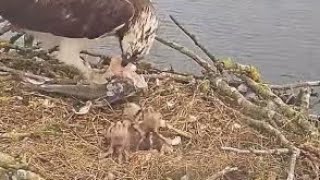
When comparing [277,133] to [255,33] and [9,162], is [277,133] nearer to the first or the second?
[9,162]

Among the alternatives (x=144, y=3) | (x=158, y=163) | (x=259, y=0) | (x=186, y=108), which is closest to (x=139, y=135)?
(x=158, y=163)

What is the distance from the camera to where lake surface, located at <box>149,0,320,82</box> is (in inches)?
204

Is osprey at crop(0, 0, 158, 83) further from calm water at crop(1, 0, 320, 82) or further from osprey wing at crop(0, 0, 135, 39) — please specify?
calm water at crop(1, 0, 320, 82)

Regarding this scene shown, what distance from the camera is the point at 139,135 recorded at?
340 cm

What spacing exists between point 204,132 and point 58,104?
688 mm

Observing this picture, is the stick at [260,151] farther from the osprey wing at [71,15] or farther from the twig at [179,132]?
the osprey wing at [71,15]

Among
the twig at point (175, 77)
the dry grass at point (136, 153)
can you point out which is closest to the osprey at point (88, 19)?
the twig at point (175, 77)

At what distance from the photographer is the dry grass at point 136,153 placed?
3.23 meters

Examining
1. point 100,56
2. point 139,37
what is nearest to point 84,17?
point 139,37

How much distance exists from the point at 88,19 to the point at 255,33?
1.89 m

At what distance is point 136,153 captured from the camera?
3334mm

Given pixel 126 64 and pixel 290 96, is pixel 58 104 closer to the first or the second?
pixel 126 64

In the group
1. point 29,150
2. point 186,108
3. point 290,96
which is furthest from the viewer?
point 290,96

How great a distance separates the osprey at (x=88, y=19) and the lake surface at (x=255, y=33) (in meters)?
0.95
